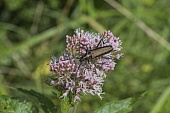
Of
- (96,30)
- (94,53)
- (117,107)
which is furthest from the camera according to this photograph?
(96,30)

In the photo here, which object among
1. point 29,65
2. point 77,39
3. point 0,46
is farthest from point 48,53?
point 77,39

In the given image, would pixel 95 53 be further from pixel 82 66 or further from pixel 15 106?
pixel 15 106

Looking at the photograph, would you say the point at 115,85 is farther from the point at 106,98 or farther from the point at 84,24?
the point at 84,24

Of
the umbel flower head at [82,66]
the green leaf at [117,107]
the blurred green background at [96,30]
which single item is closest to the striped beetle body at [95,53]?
the umbel flower head at [82,66]

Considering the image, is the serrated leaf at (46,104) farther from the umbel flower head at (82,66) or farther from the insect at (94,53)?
the insect at (94,53)

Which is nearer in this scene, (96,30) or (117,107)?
(117,107)

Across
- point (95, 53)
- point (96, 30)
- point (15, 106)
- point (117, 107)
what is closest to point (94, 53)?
point (95, 53)
